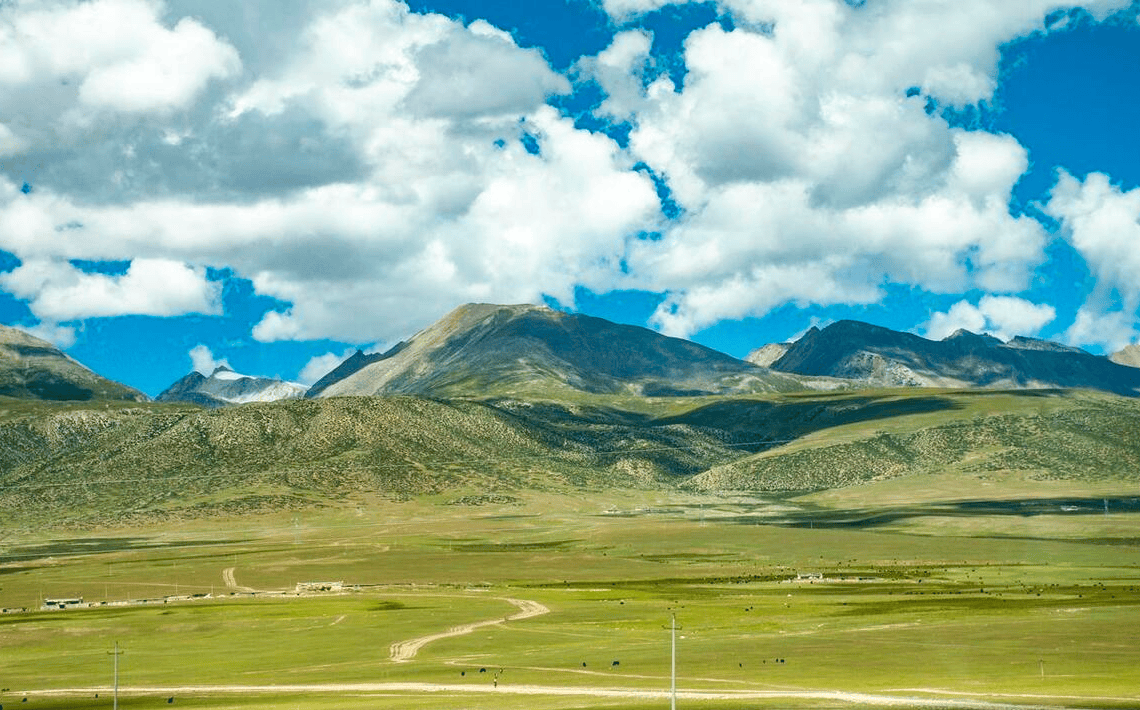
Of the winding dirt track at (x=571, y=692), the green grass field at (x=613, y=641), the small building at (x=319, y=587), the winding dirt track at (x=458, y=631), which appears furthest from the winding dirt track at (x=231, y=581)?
the winding dirt track at (x=571, y=692)

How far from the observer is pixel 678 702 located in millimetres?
81250

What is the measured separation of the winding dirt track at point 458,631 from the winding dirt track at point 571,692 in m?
15.9

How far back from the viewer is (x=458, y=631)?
129125 mm

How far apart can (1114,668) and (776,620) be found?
126 feet

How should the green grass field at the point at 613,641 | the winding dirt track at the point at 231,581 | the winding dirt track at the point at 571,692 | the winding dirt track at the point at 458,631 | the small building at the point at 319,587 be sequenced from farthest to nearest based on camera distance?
the winding dirt track at the point at 231,581, the small building at the point at 319,587, the winding dirt track at the point at 458,631, the green grass field at the point at 613,641, the winding dirt track at the point at 571,692

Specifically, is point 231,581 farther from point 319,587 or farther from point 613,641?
point 613,641

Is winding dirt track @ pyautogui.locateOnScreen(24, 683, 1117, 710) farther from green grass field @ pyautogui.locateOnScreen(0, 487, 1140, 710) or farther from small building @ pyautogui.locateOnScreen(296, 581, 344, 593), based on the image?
small building @ pyautogui.locateOnScreen(296, 581, 344, 593)

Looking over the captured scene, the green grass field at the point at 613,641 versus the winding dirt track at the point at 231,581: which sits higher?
the winding dirt track at the point at 231,581

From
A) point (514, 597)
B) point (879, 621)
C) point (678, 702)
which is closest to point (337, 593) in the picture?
point (514, 597)

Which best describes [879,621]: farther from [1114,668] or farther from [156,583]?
[156,583]

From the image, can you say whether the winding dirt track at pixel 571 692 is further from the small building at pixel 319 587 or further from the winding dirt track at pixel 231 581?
the winding dirt track at pixel 231 581

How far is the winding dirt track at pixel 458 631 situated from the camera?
11419cm

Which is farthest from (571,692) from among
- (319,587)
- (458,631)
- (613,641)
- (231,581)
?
(231,581)

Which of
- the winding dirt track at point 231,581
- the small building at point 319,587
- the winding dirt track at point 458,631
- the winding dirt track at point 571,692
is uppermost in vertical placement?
the winding dirt track at point 231,581
